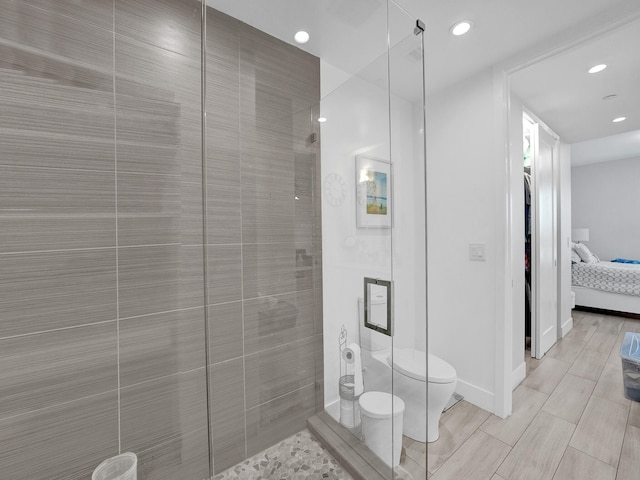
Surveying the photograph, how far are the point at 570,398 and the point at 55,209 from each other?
10.7 feet

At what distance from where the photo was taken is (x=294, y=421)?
116 centimetres

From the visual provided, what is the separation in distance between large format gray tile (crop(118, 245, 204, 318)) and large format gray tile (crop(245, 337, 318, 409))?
1.18ft

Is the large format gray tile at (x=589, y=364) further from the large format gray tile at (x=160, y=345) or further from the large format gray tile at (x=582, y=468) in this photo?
the large format gray tile at (x=160, y=345)

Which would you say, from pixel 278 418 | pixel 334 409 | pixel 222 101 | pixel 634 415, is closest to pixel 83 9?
pixel 222 101

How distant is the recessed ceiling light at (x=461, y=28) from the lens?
5.23 feet

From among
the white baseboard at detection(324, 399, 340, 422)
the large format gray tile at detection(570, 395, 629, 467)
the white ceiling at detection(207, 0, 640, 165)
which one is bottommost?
the large format gray tile at detection(570, 395, 629, 467)

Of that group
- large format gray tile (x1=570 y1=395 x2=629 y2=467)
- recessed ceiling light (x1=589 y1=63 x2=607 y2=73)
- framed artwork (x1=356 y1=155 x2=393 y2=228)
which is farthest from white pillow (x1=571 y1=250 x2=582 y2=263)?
framed artwork (x1=356 y1=155 x2=393 y2=228)

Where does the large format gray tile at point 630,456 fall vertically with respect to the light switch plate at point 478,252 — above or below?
below

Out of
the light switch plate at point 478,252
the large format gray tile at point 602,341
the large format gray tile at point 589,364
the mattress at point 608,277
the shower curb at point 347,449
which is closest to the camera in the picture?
the shower curb at point 347,449

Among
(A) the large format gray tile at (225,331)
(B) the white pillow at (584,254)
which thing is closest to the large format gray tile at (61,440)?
(A) the large format gray tile at (225,331)

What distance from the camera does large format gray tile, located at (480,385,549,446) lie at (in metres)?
1.78

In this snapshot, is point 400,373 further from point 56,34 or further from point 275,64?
point 56,34

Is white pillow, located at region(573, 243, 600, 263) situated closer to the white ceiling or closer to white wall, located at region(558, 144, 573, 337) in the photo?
white wall, located at region(558, 144, 573, 337)

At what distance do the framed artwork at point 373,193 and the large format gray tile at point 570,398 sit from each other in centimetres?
194
